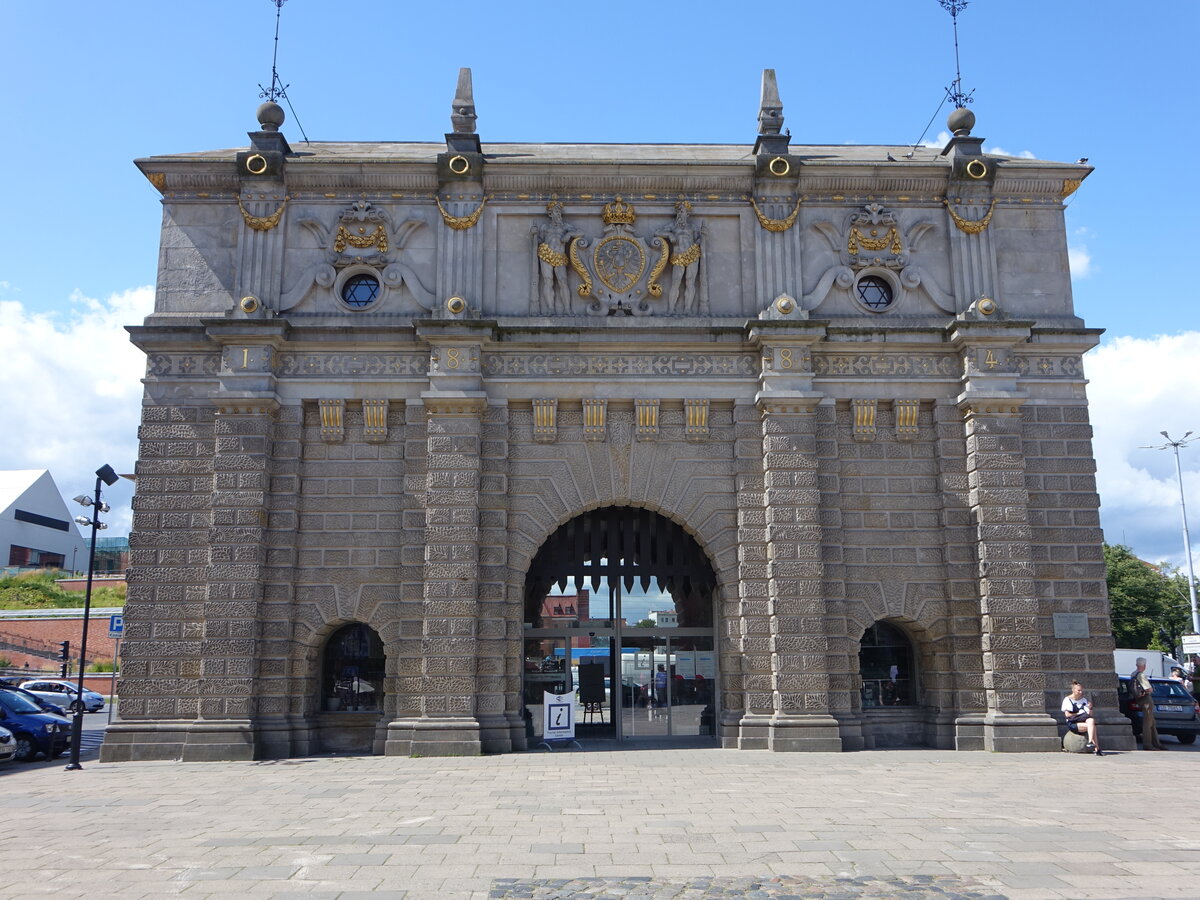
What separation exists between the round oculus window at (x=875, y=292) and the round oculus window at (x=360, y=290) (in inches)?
423

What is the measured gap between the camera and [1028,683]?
19281mm

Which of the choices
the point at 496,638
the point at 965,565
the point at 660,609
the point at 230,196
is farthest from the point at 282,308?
the point at 965,565

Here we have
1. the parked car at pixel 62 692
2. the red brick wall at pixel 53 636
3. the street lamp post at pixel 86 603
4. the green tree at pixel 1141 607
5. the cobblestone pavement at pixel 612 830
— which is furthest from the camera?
the green tree at pixel 1141 607

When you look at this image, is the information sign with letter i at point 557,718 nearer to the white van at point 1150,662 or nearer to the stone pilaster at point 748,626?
the stone pilaster at point 748,626

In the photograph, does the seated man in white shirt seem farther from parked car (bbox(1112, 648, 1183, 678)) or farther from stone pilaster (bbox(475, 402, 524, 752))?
parked car (bbox(1112, 648, 1183, 678))

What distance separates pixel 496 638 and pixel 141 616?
7227mm

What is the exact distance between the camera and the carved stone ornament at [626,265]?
69.2 feet

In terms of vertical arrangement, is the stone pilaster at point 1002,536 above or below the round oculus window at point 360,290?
below

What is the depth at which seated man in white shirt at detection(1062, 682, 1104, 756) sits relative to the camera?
61.2 feet

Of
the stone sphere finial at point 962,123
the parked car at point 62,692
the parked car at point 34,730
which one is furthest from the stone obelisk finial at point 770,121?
the parked car at point 62,692

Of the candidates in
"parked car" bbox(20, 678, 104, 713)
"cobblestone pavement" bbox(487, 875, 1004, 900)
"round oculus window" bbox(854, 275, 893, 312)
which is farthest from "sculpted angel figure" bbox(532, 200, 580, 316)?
"parked car" bbox(20, 678, 104, 713)

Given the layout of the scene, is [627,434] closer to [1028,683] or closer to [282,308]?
[282,308]

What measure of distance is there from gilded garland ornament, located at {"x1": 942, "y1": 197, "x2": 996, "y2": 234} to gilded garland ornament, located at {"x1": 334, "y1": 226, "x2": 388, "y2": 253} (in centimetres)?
1261

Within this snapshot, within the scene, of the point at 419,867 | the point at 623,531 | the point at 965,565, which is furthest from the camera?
the point at 623,531
